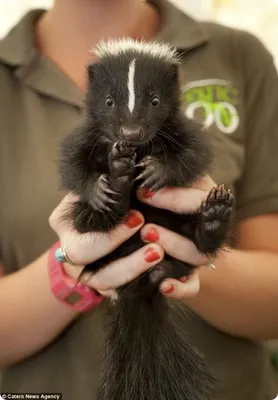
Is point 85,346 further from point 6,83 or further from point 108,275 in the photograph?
point 6,83

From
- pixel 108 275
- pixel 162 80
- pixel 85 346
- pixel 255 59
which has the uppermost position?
pixel 162 80

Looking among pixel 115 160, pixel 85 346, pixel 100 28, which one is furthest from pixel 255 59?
pixel 85 346

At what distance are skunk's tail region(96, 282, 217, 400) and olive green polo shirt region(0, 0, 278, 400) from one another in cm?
15

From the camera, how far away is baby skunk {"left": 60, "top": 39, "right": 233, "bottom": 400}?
85cm

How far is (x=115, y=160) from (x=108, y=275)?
0.19 meters

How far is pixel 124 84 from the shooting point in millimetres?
876

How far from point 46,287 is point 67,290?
7 cm

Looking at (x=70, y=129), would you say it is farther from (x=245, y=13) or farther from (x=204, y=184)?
(x=245, y=13)

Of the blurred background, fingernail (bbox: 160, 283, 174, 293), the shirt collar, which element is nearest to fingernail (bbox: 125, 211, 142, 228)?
fingernail (bbox: 160, 283, 174, 293)

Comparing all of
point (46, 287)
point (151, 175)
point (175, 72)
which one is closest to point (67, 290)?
point (46, 287)

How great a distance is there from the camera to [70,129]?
3.73 feet

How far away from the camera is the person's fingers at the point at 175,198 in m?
0.89

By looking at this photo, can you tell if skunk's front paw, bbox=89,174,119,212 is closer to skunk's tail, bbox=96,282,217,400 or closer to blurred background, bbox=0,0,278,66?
skunk's tail, bbox=96,282,217,400

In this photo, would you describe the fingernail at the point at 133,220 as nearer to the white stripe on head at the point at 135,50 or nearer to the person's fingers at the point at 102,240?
the person's fingers at the point at 102,240
